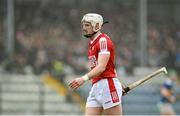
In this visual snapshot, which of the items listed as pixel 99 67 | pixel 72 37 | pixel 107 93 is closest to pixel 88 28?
pixel 99 67

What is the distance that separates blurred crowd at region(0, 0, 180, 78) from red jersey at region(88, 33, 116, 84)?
38.4ft

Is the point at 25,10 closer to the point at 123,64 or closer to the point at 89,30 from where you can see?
the point at 123,64

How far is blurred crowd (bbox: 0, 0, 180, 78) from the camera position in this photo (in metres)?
21.6

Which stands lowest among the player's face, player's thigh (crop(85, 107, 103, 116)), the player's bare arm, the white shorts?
player's thigh (crop(85, 107, 103, 116))

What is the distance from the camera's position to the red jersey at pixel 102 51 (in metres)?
9.62

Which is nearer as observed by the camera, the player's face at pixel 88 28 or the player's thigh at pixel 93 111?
the player's face at pixel 88 28

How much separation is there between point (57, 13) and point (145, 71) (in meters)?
3.04

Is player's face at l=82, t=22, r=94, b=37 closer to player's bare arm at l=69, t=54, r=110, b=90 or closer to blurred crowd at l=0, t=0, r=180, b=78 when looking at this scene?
player's bare arm at l=69, t=54, r=110, b=90

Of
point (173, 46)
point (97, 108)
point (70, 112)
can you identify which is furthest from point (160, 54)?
point (97, 108)

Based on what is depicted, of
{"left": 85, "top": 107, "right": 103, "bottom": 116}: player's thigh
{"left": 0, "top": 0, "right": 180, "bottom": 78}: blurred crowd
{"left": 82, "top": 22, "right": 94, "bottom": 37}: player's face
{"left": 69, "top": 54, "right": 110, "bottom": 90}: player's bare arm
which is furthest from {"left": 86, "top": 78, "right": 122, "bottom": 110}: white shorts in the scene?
{"left": 0, "top": 0, "right": 180, "bottom": 78}: blurred crowd

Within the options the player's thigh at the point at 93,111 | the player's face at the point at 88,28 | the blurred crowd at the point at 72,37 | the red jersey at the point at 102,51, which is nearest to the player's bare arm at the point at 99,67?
the red jersey at the point at 102,51

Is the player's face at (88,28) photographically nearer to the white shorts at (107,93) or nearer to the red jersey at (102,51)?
the red jersey at (102,51)

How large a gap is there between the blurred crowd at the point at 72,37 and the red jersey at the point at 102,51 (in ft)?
38.4

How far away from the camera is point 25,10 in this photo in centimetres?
2198
